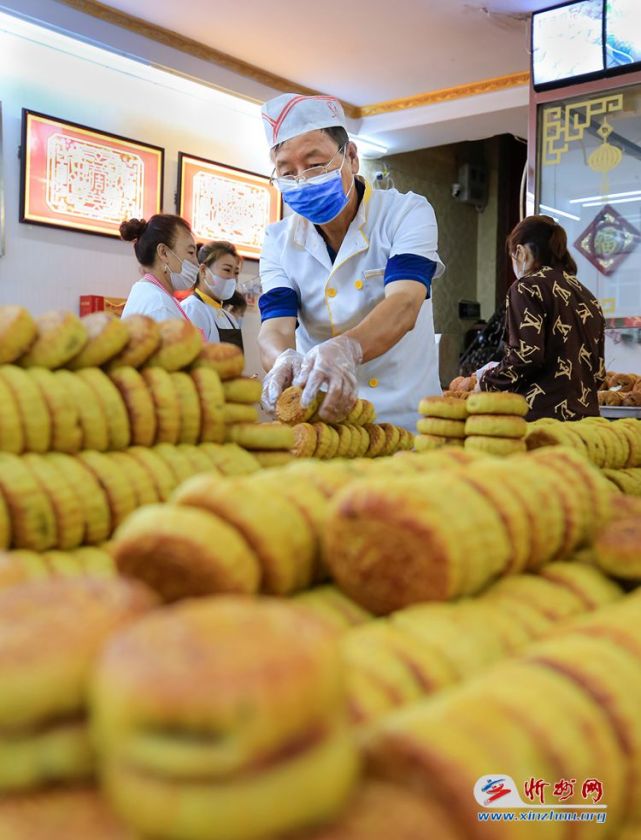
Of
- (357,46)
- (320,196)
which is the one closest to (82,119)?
(357,46)

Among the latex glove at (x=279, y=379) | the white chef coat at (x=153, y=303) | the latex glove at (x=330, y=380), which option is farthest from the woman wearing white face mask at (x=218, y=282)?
the latex glove at (x=330, y=380)

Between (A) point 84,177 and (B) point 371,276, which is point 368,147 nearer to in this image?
(A) point 84,177

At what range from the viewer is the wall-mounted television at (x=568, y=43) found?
597 centimetres

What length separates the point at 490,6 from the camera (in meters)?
6.00

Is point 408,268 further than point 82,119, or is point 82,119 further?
point 82,119

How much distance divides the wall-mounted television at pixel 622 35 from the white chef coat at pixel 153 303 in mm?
3916

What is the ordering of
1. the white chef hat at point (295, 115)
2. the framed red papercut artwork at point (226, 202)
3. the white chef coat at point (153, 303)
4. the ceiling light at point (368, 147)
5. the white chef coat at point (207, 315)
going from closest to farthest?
the white chef hat at point (295, 115)
the white chef coat at point (153, 303)
the white chef coat at point (207, 315)
the framed red papercut artwork at point (226, 202)
the ceiling light at point (368, 147)

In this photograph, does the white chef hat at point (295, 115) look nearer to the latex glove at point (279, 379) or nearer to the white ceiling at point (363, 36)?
the latex glove at point (279, 379)

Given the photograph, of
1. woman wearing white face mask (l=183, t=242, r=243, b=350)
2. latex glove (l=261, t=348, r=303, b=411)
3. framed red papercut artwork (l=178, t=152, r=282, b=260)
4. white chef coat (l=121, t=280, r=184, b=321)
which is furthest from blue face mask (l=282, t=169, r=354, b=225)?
framed red papercut artwork (l=178, t=152, r=282, b=260)

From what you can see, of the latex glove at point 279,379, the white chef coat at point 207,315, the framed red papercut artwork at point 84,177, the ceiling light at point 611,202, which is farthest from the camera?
the ceiling light at point 611,202

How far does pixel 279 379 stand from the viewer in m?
2.50

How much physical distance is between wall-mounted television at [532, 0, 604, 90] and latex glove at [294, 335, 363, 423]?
4.82 meters

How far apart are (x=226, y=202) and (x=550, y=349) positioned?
4976mm

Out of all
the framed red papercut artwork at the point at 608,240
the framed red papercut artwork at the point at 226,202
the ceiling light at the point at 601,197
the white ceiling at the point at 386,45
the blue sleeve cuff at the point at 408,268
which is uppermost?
the white ceiling at the point at 386,45
